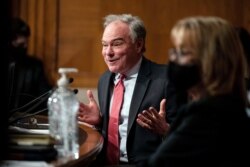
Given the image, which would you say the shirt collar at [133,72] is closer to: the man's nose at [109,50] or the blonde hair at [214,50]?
the man's nose at [109,50]

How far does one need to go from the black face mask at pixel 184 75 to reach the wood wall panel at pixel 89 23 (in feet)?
8.03

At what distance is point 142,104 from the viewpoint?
2244 millimetres

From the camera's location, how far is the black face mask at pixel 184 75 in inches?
A: 53.7

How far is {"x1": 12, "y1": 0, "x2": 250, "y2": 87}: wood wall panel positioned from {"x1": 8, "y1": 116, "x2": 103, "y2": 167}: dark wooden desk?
1.62m

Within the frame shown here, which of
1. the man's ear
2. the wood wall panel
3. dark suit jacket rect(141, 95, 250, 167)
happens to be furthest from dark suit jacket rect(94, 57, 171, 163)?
the wood wall panel

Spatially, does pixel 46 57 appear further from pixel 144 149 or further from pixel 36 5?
pixel 144 149

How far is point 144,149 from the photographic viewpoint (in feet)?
7.23

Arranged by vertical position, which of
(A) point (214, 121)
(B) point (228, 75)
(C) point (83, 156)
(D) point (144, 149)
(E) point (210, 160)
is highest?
(B) point (228, 75)

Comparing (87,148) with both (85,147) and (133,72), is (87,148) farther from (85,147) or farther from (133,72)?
(133,72)

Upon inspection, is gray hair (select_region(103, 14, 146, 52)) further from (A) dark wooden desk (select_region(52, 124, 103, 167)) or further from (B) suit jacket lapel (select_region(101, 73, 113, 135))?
(A) dark wooden desk (select_region(52, 124, 103, 167))

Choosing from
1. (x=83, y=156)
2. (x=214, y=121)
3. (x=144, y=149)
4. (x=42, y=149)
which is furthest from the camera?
(x=144, y=149)

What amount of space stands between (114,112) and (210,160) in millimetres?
1088

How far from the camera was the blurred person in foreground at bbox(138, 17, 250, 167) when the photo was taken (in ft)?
4.14

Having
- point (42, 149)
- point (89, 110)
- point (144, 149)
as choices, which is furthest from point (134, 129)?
point (42, 149)
